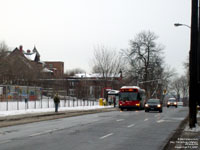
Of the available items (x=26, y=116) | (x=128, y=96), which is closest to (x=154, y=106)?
(x=128, y=96)

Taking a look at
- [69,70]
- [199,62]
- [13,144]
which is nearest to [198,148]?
[13,144]

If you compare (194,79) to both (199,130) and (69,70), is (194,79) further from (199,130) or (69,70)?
(69,70)

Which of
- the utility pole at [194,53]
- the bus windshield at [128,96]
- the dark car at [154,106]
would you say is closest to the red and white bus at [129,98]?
the bus windshield at [128,96]

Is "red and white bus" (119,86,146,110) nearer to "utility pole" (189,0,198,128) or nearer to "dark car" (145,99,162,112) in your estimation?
"dark car" (145,99,162,112)

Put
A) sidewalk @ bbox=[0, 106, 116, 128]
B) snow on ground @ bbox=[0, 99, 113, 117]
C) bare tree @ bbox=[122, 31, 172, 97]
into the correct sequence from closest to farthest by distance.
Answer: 1. sidewalk @ bbox=[0, 106, 116, 128]
2. snow on ground @ bbox=[0, 99, 113, 117]
3. bare tree @ bbox=[122, 31, 172, 97]

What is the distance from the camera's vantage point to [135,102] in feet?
163

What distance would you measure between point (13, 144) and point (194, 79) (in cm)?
968

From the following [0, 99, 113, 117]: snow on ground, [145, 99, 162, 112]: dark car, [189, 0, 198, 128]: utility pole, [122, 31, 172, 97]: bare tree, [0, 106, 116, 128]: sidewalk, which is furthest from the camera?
[122, 31, 172, 97]: bare tree

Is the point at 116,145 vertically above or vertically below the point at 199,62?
below

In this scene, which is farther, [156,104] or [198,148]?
[156,104]

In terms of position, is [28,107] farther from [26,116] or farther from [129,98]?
[26,116]

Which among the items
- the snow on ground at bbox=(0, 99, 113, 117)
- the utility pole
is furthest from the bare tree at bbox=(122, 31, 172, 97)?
the utility pole

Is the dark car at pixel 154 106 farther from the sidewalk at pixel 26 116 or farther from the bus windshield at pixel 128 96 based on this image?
the sidewalk at pixel 26 116

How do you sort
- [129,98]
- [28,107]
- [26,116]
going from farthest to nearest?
[28,107]
[129,98]
[26,116]
